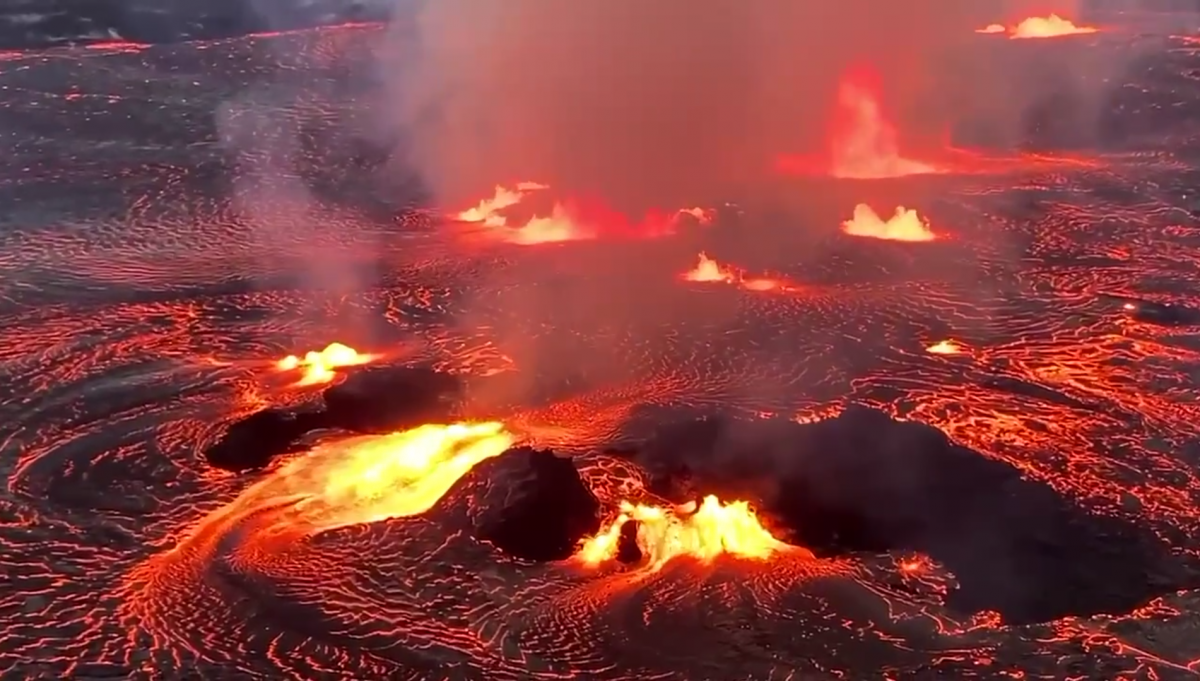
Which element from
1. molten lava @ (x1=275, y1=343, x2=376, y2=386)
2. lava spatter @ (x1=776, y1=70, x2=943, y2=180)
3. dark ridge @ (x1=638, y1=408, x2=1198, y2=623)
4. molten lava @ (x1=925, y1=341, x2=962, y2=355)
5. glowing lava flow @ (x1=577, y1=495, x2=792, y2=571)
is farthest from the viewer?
lava spatter @ (x1=776, y1=70, x2=943, y2=180)

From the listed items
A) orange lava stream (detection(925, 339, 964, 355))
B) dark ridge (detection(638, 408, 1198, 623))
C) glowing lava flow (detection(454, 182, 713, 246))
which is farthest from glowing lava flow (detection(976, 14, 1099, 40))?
dark ridge (detection(638, 408, 1198, 623))

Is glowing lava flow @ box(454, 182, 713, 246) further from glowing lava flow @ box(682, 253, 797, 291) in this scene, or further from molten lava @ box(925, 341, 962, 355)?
molten lava @ box(925, 341, 962, 355)

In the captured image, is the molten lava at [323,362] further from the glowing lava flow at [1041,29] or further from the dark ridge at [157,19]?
the glowing lava flow at [1041,29]

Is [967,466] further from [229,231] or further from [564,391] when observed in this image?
[229,231]

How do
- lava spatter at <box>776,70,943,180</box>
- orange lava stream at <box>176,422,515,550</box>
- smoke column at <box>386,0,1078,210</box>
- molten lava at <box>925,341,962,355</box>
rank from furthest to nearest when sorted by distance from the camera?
lava spatter at <box>776,70,943,180</box> → smoke column at <box>386,0,1078,210</box> → molten lava at <box>925,341,962,355</box> → orange lava stream at <box>176,422,515,550</box>

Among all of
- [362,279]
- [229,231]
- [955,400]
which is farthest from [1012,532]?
[229,231]

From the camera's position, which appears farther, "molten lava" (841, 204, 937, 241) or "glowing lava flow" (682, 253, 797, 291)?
"molten lava" (841, 204, 937, 241)

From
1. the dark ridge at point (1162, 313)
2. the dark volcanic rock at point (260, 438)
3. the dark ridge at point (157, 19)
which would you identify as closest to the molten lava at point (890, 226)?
the dark ridge at point (1162, 313)
